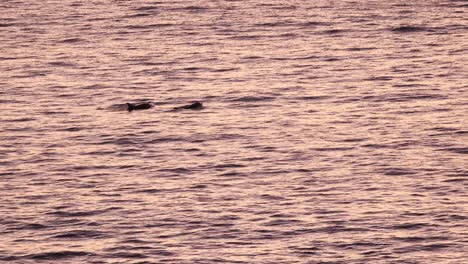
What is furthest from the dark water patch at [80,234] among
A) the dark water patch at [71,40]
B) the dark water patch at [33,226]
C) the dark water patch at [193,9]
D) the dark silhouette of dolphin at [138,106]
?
the dark water patch at [193,9]

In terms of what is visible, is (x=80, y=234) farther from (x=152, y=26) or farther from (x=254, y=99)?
(x=152, y=26)

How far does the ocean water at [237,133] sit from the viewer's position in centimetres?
4612

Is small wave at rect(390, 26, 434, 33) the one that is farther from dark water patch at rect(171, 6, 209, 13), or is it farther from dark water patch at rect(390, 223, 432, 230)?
dark water patch at rect(390, 223, 432, 230)

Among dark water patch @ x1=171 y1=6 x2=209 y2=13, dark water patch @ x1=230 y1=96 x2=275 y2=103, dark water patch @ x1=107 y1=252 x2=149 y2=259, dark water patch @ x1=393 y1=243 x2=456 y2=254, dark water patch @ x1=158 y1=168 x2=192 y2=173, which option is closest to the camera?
dark water patch @ x1=107 y1=252 x2=149 y2=259

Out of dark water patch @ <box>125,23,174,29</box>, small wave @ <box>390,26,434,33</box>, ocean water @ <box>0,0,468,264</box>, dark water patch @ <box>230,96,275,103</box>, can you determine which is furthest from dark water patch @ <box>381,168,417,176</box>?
dark water patch @ <box>125,23,174,29</box>

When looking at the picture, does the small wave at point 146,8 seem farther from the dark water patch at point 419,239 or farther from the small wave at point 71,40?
the dark water patch at point 419,239

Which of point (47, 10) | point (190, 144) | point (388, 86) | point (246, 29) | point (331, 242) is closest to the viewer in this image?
point (331, 242)

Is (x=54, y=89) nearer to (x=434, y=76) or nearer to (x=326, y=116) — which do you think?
(x=326, y=116)

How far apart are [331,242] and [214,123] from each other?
1630cm

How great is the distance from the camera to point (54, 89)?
67.1 m

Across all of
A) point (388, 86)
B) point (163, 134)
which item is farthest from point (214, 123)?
point (388, 86)

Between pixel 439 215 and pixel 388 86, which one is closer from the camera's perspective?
pixel 439 215

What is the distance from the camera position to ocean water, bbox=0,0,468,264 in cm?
4612

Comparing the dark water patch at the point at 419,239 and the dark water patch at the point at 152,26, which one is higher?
the dark water patch at the point at 152,26
